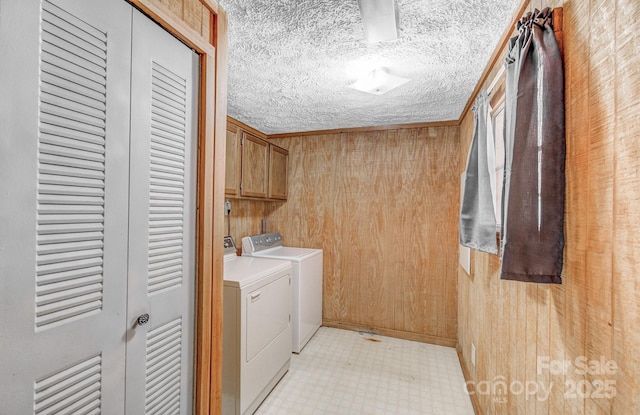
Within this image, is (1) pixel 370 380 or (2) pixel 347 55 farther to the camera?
(1) pixel 370 380

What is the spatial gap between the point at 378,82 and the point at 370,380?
7.42ft

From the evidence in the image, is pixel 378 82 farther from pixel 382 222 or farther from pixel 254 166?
pixel 382 222

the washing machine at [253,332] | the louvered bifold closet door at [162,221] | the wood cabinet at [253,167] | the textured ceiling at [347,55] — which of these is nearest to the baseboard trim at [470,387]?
the washing machine at [253,332]

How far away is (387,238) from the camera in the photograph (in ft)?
10.4

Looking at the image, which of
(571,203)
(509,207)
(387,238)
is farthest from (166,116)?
(387,238)

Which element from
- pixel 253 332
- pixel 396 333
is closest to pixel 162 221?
pixel 253 332

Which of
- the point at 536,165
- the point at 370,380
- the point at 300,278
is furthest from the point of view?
the point at 300,278

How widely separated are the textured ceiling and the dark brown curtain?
0.44 meters

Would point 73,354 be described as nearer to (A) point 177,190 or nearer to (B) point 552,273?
(A) point 177,190

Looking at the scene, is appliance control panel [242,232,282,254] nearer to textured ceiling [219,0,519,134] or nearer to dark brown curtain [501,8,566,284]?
textured ceiling [219,0,519,134]

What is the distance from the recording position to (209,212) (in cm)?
123

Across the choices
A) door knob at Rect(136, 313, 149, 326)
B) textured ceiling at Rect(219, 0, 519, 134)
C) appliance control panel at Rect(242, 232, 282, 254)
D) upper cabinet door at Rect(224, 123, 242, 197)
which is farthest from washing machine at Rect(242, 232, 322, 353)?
door knob at Rect(136, 313, 149, 326)

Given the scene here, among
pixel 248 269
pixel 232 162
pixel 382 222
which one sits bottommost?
pixel 248 269

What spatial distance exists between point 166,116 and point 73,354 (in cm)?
78
